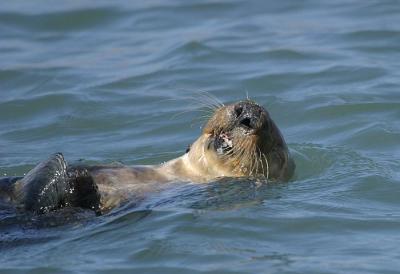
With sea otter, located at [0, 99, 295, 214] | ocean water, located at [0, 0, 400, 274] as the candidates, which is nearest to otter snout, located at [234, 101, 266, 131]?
sea otter, located at [0, 99, 295, 214]

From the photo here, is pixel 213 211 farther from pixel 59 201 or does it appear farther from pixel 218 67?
pixel 218 67

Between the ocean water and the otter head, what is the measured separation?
0.13m

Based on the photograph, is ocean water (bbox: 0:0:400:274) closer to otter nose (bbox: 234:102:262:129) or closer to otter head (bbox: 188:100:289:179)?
otter head (bbox: 188:100:289:179)

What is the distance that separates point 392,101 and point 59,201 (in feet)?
15.2

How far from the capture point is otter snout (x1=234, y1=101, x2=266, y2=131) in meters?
7.39

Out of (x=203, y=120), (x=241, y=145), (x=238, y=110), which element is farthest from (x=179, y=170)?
(x=203, y=120)

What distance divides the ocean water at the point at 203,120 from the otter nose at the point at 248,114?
45 cm

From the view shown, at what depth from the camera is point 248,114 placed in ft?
24.3

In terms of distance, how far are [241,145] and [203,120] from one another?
122 inches

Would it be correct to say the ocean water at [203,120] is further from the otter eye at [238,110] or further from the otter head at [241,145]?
the otter eye at [238,110]

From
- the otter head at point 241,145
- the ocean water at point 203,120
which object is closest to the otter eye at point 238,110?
the otter head at point 241,145

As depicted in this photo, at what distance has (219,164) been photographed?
25.3ft

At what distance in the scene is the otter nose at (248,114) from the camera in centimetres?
739

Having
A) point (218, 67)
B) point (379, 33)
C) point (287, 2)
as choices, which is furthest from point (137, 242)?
point (287, 2)
